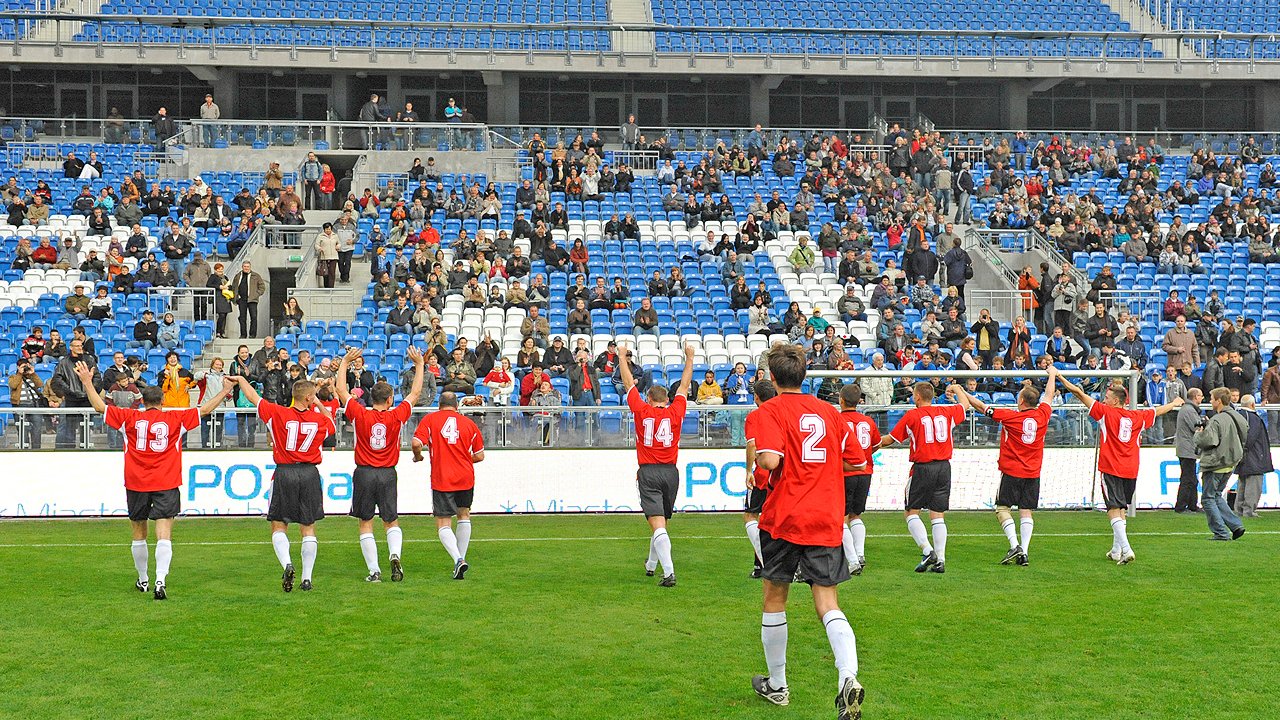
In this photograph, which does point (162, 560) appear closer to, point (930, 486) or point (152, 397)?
point (152, 397)

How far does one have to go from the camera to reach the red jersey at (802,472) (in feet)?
24.4

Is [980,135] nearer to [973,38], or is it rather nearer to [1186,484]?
[973,38]

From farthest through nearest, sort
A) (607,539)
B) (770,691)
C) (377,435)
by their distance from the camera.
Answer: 1. (607,539)
2. (377,435)
3. (770,691)

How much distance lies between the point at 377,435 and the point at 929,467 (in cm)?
532

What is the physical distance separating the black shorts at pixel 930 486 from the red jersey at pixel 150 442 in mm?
6736

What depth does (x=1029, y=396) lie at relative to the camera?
12984 mm

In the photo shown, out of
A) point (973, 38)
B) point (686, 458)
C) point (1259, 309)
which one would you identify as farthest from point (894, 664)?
point (973, 38)

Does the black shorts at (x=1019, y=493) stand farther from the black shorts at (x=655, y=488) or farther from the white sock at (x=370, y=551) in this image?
the white sock at (x=370, y=551)

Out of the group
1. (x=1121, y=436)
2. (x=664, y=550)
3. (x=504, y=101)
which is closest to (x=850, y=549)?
(x=664, y=550)

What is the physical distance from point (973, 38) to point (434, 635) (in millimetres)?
32241

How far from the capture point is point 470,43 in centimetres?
3597

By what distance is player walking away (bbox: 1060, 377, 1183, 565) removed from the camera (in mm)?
13352

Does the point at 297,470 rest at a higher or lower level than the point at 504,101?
lower

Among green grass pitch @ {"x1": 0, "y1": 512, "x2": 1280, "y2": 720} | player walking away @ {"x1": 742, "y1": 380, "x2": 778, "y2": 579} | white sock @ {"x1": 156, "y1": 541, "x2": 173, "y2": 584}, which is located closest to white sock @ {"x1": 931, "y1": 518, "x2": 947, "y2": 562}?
green grass pitch @ {"x1": 0, "y1": 512, "x2": 1280, "y2": 720}
